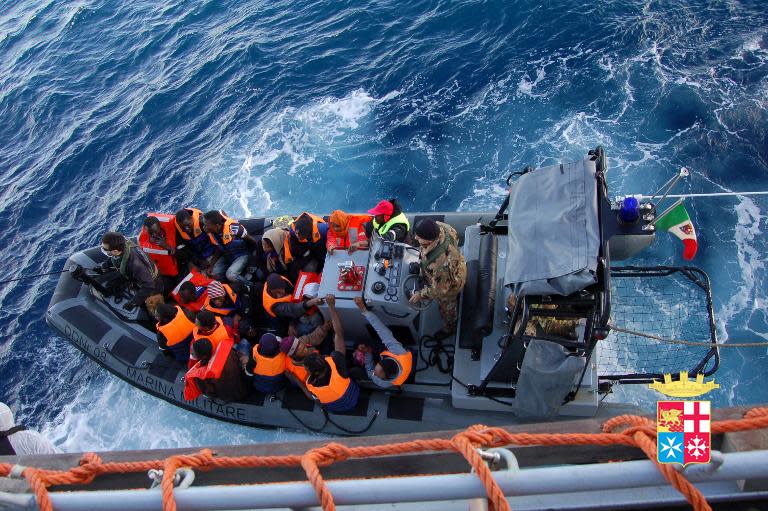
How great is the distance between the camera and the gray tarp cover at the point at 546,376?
4328mm

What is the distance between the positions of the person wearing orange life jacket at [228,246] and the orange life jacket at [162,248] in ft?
1.83

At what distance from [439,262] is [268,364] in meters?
2.11

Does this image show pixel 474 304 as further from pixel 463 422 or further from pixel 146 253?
pixel 146 253

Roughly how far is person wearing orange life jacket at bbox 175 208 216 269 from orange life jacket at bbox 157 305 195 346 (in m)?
1.44

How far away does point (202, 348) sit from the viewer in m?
5.21

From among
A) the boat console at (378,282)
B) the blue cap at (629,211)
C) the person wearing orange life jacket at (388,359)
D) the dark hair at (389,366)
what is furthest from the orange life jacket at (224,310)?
the blue cap at (629,211)

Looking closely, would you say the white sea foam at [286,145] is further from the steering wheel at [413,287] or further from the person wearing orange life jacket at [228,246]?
the steering wheel at [413,287]

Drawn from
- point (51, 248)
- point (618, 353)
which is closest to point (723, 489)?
point (618, 353)

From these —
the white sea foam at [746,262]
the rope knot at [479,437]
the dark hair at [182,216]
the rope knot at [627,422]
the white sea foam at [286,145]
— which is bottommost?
the white sea foam at [746,262]

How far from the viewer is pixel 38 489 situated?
5.08ft

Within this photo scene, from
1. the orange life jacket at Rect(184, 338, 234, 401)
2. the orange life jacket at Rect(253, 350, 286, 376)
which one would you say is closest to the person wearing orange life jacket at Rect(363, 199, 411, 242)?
the orange life jacket at Rect(253, 350, 286, 376)

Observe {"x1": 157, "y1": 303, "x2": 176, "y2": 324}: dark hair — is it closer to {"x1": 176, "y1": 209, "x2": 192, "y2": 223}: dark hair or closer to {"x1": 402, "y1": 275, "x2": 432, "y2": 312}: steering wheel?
{"x1": 176, "y1": 209, "x2": 192, "y2": 223}: dark hair

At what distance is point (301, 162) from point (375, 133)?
1642mm

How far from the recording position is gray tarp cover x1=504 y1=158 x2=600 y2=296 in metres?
3.87
